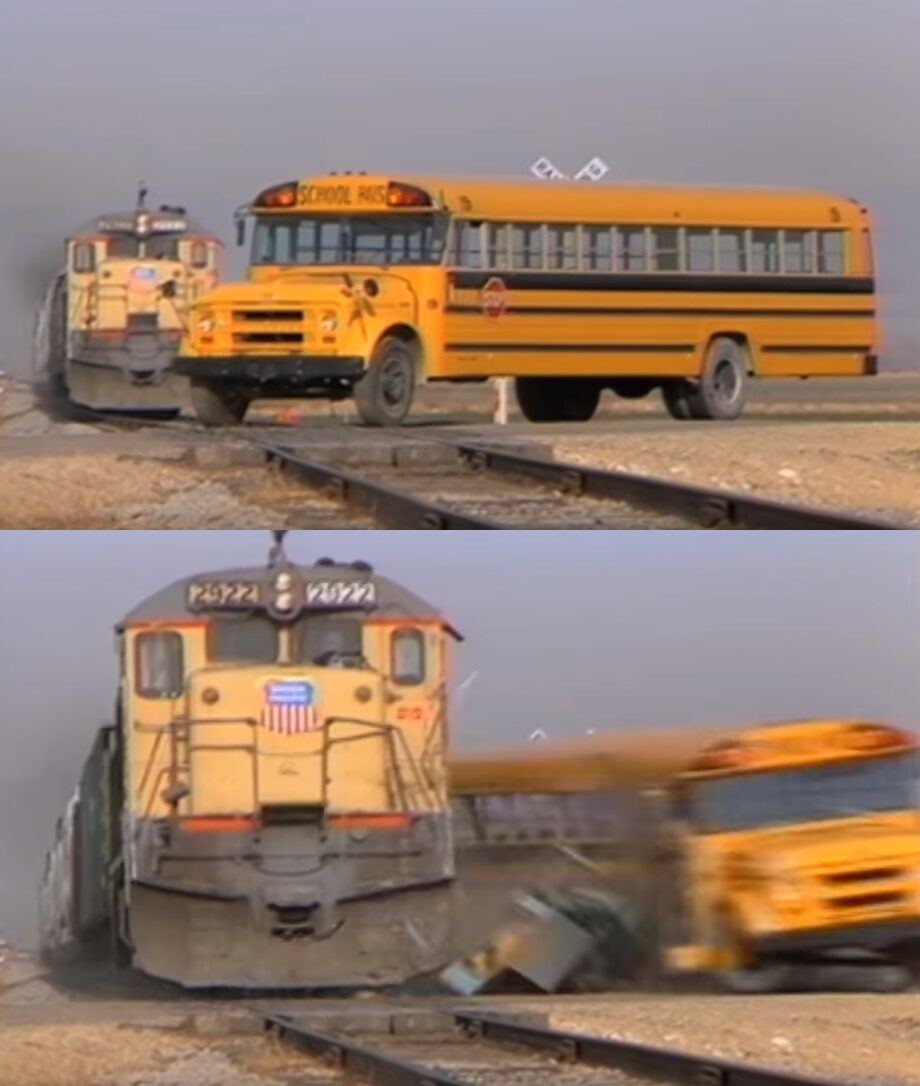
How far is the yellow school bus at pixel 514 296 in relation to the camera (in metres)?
11.8

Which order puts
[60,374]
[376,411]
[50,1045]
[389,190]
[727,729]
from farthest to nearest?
[60,374] < [376,411] < [389,190] < [50,1045] < [727,729]

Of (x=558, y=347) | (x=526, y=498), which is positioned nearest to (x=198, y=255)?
(x=558, y=347)

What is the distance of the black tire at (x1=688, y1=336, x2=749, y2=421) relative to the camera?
13.1 meters

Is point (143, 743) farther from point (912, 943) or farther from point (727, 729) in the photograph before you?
point (912, 943)

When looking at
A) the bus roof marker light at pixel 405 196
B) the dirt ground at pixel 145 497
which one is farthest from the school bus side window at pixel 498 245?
the dirt ground at pixel 145 497

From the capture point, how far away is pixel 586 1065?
27.3ft

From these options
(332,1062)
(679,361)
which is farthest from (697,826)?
(679,361)

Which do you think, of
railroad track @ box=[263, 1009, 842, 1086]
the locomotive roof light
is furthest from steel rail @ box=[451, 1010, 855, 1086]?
the locomotive roof light

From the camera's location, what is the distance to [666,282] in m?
12.8

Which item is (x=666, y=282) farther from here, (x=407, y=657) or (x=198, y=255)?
(x=407, y=657)

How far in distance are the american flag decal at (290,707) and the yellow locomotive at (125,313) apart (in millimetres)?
2916

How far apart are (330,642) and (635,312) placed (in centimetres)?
434

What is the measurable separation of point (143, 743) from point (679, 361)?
518 cm

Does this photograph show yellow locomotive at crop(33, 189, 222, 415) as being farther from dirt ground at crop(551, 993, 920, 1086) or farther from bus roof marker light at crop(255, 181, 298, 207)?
dirt ground at crop(551, 993, 920, 1086)
